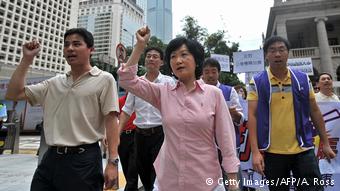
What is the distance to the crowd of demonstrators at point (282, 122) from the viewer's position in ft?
7.97

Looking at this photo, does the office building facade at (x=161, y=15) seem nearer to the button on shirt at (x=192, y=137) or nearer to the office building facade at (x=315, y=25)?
the office building facade at (x=315, y=25)

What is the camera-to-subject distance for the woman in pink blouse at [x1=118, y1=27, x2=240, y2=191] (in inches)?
71.5

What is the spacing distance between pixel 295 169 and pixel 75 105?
186 cm

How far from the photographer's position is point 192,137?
1853mm

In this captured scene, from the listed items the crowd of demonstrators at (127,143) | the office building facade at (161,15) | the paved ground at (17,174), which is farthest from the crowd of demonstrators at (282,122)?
the office building facade at (161,15)

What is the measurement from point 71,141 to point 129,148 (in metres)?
1.81

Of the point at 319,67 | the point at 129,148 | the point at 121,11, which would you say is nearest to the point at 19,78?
the point at 129,148

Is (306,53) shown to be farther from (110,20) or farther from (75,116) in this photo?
(110,20)

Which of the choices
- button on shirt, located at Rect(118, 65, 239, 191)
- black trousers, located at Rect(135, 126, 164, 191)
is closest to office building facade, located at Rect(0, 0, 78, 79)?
A: black trousers, located at Rect(135, 126, 164, 191)

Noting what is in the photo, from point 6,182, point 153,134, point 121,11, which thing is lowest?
point 6,182

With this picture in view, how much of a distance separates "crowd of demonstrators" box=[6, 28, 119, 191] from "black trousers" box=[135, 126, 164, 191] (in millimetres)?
1120

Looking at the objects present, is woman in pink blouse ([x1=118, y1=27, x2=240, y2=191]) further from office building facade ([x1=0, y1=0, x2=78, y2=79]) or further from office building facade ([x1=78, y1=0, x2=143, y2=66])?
office building facade ([x1=0, y1=0, x2=78, y2=79])

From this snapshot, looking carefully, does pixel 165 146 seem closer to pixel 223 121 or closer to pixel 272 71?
pixel 223 121

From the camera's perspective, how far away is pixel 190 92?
2.00 metres
